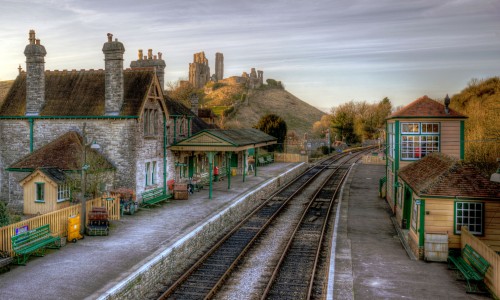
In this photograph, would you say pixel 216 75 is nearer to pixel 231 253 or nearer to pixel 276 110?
pixel 276 110

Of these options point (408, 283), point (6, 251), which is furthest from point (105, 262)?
point (408, 283)

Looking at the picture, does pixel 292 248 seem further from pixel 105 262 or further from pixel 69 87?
pixel 69 87

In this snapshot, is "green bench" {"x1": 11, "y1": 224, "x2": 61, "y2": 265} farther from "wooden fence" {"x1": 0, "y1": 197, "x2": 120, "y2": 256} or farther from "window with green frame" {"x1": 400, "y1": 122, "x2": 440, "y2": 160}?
"window with green frame" {"x1": 400, "y1": 122, "x2": 440, "y2": 160}

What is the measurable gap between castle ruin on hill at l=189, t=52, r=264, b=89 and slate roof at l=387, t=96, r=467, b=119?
13857 cm

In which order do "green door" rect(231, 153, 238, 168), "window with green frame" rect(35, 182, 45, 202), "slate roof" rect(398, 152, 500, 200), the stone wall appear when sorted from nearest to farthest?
1. the stone wall
2. "slate roof" rect(398, 152, 500, 200)
3. "window with green frame" rect(35, 182, 45, 202)
4. "green door" rect(231, 153, 238, 168)

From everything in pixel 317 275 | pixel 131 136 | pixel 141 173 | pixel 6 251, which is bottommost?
pixel 317 275

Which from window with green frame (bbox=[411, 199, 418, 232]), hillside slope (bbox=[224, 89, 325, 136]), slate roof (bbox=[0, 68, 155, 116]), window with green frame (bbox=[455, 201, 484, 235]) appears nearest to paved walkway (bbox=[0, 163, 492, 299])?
window with green frame (bbox=[411, 199, 418, 232])

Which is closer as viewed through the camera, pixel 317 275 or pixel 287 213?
pixel 317 275

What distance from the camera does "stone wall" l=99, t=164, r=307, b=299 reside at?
11.6 m

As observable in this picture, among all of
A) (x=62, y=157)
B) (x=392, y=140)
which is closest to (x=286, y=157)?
(x=392, y=140)

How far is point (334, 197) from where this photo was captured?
29578 mm

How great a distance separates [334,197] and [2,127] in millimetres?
19916

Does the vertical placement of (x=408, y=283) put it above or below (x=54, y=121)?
below

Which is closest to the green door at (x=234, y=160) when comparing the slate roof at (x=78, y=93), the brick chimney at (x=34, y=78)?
the slate roof at (x=78, y=93)
